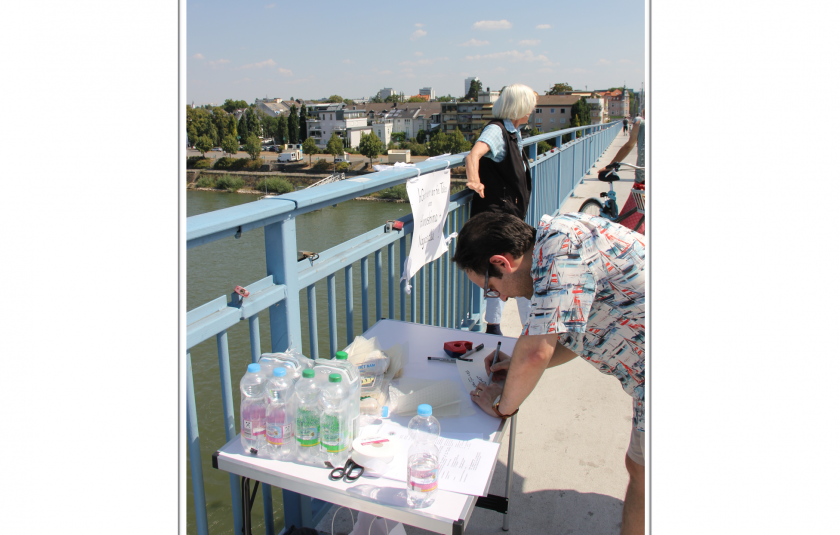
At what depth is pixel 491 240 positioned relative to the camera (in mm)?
1577

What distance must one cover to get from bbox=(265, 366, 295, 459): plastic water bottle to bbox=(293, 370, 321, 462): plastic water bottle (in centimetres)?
2

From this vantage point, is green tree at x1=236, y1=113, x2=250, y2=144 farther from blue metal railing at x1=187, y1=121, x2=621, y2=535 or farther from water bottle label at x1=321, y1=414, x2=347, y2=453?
water bottle label at x1=321, y1=414, x2=347, y2=453

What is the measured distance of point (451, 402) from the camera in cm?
160

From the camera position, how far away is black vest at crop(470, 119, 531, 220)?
10.1 ft

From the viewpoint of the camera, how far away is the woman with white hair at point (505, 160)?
304 centimetres

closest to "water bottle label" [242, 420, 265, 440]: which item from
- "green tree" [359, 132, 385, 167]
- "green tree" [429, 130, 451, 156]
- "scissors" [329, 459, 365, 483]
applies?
"scissors" [329, 459, 365, 483]

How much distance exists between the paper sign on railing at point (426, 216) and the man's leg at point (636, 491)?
3.90 ft

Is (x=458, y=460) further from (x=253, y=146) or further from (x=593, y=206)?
(x=253, y=146)

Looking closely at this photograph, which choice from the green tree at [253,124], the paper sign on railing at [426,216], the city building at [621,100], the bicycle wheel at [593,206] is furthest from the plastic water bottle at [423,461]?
the green tree at [253,124]

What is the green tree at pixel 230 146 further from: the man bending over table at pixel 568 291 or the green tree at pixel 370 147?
the green tree at pixel 370 147

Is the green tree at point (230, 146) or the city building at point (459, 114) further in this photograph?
the city building at point (459, 114)
